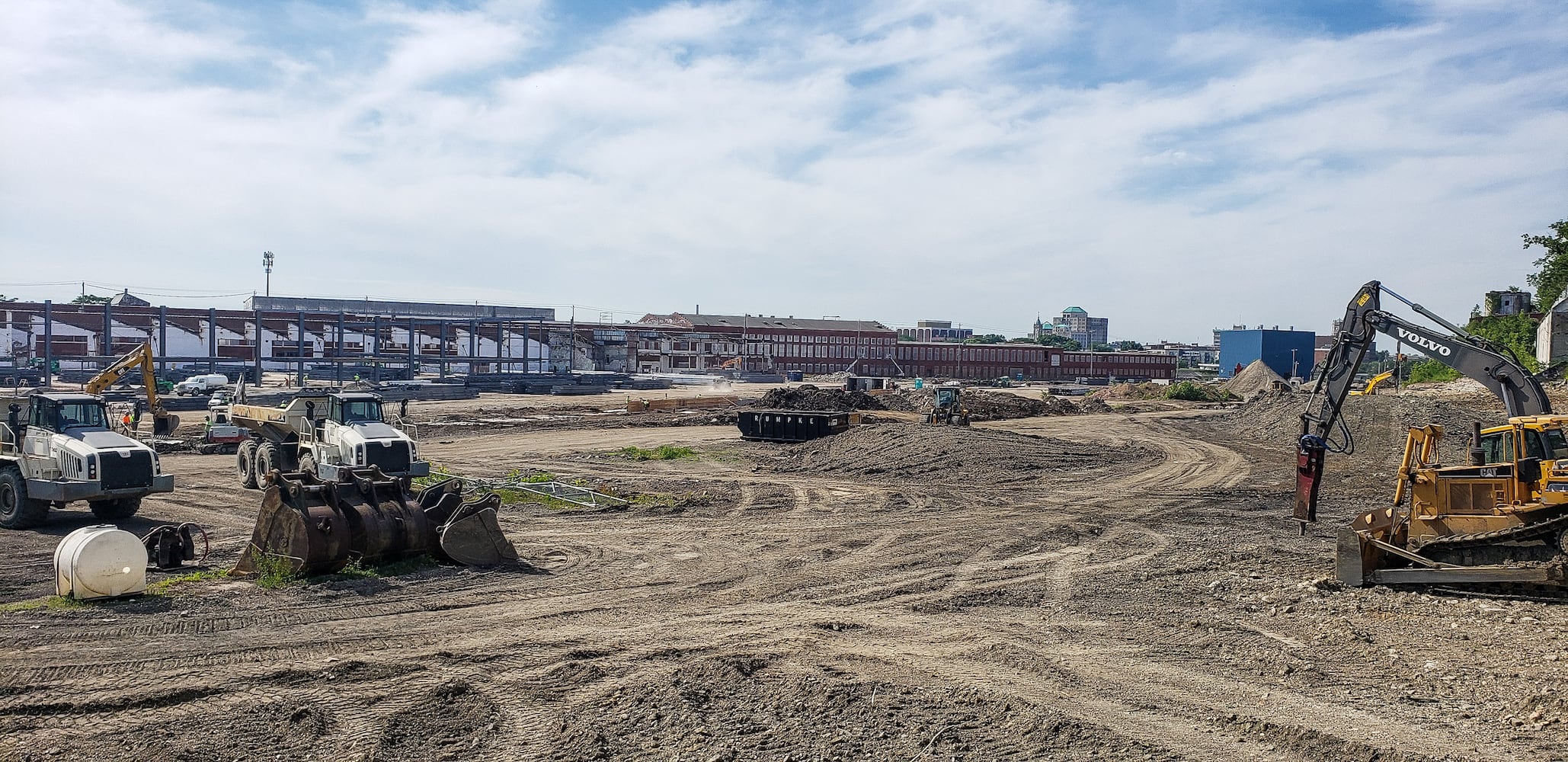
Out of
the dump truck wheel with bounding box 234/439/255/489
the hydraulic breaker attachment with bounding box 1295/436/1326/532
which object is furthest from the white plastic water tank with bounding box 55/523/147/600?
the hydraulic breaker attachment with bounding box 1295/436/1326/532

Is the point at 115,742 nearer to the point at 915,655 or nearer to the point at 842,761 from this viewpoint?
the point at 842,761

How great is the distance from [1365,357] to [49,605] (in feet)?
61.1

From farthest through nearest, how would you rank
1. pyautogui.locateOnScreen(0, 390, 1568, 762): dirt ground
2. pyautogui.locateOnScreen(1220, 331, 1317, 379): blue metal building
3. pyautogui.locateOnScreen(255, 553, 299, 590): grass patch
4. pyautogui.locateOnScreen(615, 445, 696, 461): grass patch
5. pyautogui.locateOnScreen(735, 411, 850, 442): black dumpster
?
pyautogui.locateOnScreen(1220, 331, 1317, 379): blue metal building
pyautogui.locateOnScreen(735, 411, 850, 442): black dumpster
pyautogui.locateOnScreen(615, 445, 696, 461): grass patch
pyautogui.locateOnScreen(255, 553, 299, 590): grass patch
pyautogui.locateOnScreen(0, 390, 1568, 762): dirt ground

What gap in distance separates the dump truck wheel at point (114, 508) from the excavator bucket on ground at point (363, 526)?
6236mm

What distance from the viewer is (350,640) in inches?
432

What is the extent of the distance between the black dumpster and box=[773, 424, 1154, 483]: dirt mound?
1.21m

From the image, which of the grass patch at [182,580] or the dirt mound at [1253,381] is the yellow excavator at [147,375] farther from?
the dirt mound at [1253,381]

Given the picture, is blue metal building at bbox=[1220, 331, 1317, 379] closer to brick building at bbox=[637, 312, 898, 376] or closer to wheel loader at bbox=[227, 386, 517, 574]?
brick building at bbox=[637, 312, 898, 376]

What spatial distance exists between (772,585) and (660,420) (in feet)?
112

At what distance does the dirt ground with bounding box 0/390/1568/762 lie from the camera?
27.5 ft

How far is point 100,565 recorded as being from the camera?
12.1 m

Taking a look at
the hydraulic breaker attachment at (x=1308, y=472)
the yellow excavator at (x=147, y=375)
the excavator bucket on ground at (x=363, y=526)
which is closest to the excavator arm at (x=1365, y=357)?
the hydraulic breaker attachment at (x=1308, y=472)

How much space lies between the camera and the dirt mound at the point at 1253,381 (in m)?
79.6

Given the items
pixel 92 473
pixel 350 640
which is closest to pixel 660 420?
pixel 92 473
